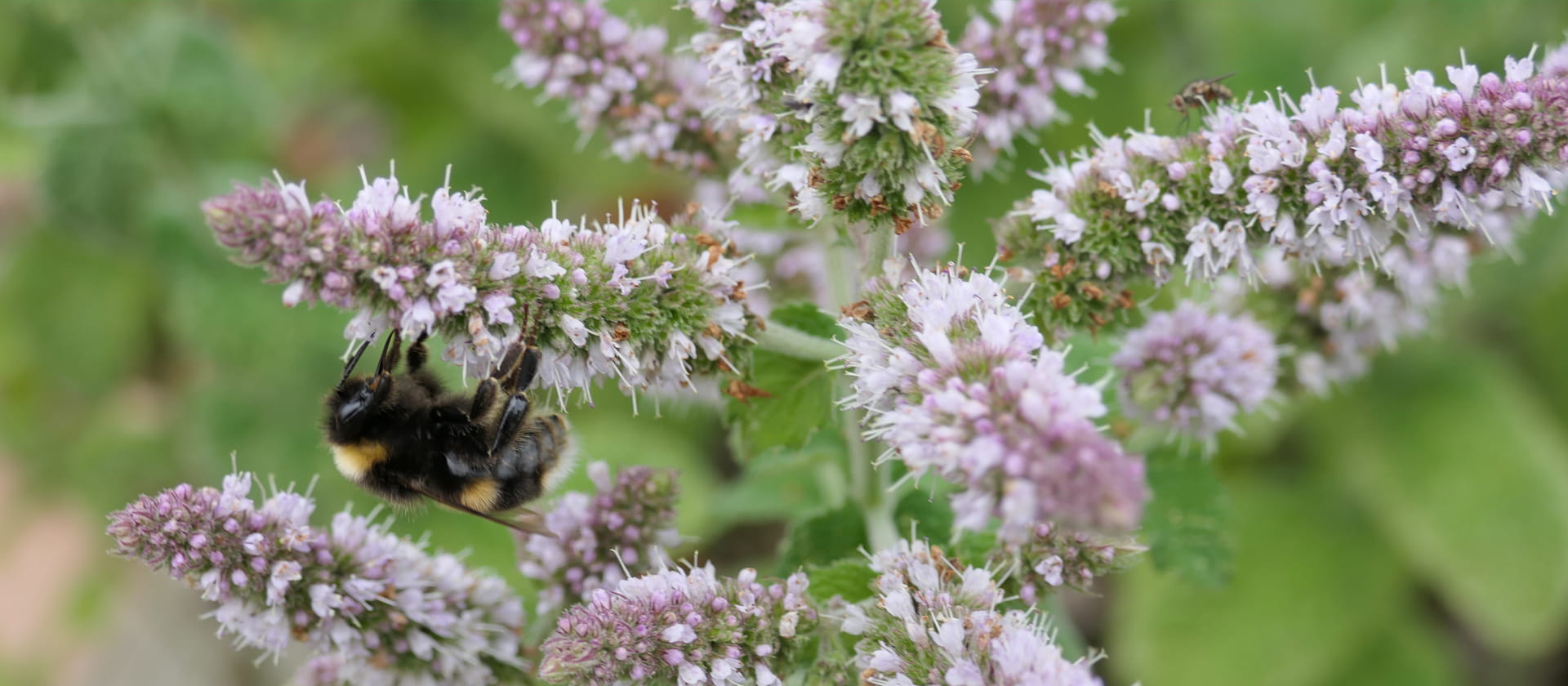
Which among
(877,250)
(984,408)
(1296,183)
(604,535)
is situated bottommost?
(984,408)

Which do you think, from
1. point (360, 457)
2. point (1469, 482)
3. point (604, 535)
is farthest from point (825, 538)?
point (1469, 482)

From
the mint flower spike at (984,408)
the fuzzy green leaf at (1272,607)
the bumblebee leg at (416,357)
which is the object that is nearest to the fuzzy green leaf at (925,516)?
the mint flower spike at (984,408)

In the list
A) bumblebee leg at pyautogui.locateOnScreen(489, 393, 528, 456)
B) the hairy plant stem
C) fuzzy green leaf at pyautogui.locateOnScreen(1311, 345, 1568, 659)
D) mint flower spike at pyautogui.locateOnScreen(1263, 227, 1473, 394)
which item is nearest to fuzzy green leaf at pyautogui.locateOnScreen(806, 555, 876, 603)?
the hairy plant stem

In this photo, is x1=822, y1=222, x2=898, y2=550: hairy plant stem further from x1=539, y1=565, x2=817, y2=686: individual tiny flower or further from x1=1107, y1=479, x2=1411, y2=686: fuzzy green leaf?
x1=1107, y1=479, x2=1411, y2=686: fuzzy green leaf

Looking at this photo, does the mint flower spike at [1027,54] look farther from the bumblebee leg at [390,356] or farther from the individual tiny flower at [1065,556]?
the bumblebee leg at [390,356]

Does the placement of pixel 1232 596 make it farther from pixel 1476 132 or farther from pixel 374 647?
pixel 374 647

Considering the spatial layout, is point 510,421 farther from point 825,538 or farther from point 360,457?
point 825,538

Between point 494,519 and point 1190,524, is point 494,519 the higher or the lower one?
the lower one
